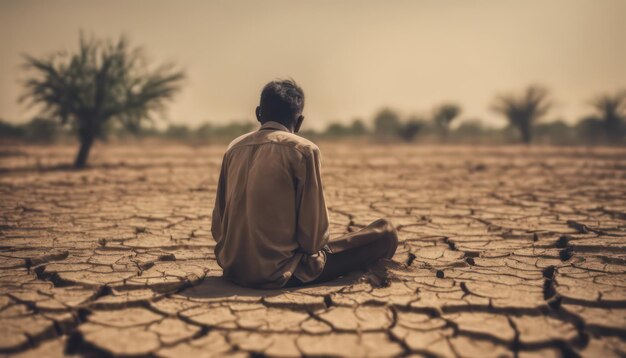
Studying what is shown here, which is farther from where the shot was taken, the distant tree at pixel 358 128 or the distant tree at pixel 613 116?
the distant tree at pixel 358 128

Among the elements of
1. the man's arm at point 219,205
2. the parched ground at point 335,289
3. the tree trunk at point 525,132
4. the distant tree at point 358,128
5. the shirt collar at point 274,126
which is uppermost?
the distant tree at point 358,128

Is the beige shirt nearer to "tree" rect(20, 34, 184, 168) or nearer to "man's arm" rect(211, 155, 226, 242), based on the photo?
"man's arm" rect(211, 155, 226, 242)

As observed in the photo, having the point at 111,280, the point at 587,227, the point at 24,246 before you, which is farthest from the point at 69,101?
the point at 587,227

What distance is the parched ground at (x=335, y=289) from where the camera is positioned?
5.85 feet

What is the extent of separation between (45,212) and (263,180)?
3.30m

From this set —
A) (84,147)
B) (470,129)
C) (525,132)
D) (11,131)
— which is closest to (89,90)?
(84,147)

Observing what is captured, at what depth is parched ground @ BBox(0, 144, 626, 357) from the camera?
1783 mm

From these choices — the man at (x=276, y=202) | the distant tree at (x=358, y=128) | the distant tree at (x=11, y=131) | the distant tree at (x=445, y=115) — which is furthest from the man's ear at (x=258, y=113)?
the distant tree at (x=358, y=128)

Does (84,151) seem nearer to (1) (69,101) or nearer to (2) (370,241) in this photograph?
(1) (69,101)

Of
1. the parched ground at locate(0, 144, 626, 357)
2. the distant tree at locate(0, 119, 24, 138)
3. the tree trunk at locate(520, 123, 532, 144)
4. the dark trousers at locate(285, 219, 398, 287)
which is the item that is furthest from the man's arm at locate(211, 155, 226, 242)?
the tree trunk at locate(520, 123, 532, 144)

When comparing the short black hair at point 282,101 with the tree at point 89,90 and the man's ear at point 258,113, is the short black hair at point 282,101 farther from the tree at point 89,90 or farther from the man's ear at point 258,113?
the tree at point 89,90

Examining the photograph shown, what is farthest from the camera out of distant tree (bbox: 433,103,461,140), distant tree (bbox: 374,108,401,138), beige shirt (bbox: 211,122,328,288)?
distant tree (bbox: 374,108,401,138)

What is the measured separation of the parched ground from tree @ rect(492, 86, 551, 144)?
18.3 metres

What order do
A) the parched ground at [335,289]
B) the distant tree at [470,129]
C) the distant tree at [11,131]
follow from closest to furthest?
the parched ground at [335,289], the distant tree at [11,131], the distant tree at [470,129]
